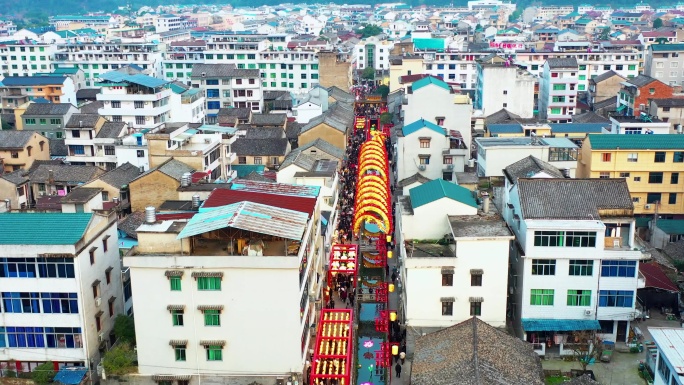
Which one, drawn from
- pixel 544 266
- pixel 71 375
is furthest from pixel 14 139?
pixel 544 266

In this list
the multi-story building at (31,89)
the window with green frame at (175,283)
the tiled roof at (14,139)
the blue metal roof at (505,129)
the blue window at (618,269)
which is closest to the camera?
the window with green frame at (175,283)

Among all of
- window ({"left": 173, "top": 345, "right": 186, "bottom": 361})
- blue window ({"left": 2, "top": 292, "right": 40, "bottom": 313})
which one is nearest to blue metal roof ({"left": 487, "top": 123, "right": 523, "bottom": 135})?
window ({"left": 173, "top": 345, "right": 186, "bottom": 361})

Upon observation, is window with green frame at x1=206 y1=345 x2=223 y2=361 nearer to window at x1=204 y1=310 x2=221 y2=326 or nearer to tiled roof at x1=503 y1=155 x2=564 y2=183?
window at x1=204 y1=310 x2=221 y2=326

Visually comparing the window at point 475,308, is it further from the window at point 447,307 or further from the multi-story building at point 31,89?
the multi-story building at point 31,89

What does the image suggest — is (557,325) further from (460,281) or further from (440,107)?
(440,107)

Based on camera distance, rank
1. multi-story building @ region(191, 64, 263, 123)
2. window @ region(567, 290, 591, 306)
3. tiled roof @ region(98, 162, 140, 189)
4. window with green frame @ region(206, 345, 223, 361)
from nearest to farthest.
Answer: window with green frame @ region(206, 345, 223, 361), window @ region(567, 290, 591, 306), tiled roof @ region(98, 162, 140, 189), multi-story building @ region(191, 64, 263, 123)

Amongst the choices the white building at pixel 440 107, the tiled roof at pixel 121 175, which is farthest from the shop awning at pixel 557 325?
the tiled roof at pixel 121 175

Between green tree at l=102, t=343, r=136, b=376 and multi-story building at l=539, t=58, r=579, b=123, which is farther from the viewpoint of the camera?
multi-story building at l=539, t=58, r=579, b=123
